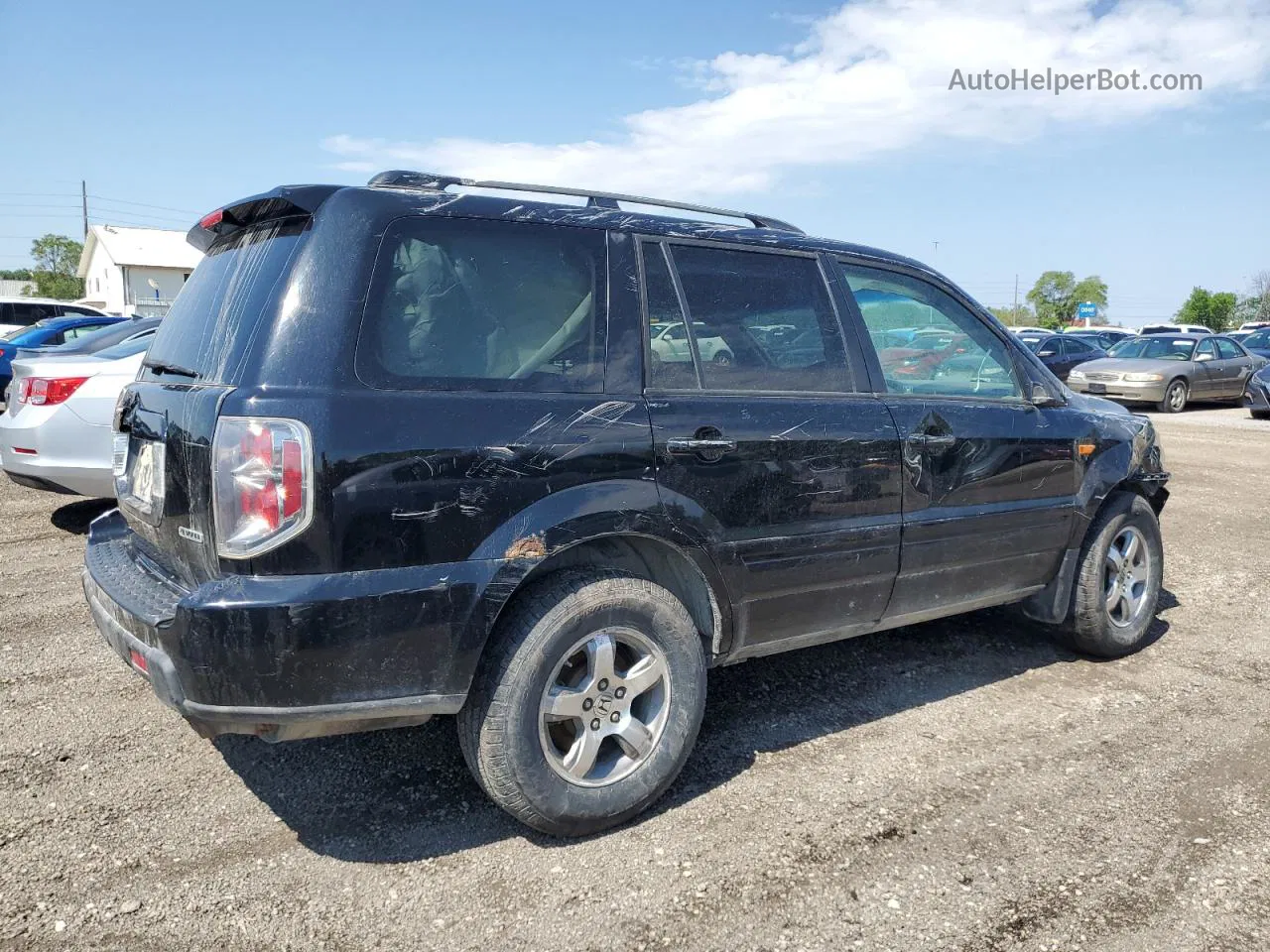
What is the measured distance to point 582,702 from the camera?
9.66 feet

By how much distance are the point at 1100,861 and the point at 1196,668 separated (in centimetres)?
211

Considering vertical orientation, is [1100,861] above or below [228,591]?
below

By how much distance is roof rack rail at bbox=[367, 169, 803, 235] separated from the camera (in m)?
3.00

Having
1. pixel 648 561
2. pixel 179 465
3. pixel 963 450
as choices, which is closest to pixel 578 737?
pixel 648 561

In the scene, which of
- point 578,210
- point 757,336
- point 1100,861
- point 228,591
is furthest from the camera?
point 757,336

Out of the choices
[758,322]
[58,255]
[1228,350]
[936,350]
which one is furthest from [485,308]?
[58,255]

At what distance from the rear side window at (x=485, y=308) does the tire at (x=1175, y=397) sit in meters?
18.8

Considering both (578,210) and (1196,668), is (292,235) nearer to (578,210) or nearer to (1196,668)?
(578,210)

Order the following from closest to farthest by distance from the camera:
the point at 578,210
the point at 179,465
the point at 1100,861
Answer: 1. the point at 179,465
2. the point at 1100,861
3. the point at 578,210

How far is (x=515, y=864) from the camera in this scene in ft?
9.36

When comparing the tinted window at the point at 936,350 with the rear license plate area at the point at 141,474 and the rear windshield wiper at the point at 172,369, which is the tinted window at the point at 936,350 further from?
the rear license plate area at the point at 141,474

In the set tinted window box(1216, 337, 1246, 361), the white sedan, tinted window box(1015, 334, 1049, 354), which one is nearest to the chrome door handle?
the white sedan

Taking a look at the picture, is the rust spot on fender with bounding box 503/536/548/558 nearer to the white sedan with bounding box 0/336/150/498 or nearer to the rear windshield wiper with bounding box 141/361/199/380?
the rear windshield wiper with bounding box 141/361/199/380

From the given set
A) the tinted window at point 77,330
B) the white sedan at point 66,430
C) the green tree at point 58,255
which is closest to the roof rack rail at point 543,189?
the white sedan at point 66,430
